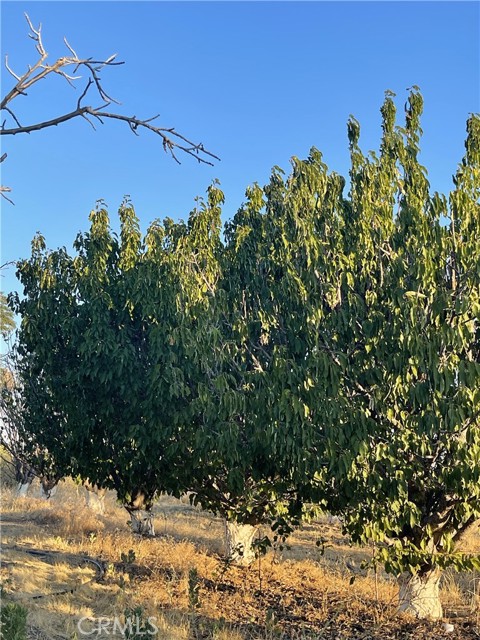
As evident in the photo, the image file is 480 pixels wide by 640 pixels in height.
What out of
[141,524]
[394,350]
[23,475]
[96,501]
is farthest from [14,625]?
[23,475]

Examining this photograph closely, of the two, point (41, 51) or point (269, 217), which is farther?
point (269, 217)

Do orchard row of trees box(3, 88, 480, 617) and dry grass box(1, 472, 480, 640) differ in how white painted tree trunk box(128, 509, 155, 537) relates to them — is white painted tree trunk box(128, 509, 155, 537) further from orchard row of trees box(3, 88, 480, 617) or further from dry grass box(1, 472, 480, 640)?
orchard row of trees box(3, 88, 480, 617)

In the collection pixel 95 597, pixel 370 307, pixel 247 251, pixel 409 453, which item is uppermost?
pixel 247 251

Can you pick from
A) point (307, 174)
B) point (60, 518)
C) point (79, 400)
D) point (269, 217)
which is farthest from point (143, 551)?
point (307, 174)

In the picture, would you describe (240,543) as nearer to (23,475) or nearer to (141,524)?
(141,524)

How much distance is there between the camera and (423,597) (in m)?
9.89

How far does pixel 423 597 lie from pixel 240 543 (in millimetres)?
6450

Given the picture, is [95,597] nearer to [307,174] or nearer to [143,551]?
[143,551]

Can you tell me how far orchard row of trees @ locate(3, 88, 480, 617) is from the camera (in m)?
7.61

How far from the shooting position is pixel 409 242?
26.1 feet

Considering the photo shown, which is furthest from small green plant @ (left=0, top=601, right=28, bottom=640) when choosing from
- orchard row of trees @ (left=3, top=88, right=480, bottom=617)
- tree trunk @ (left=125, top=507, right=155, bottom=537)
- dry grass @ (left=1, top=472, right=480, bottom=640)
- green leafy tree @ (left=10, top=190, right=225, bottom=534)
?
tree trunk @ (left=125, top=507, right=155, bottom=537)

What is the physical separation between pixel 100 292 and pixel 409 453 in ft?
25.1

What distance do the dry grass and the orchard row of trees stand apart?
1.43 meters

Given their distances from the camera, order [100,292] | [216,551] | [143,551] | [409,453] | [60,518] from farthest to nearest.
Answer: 1. [60,518]
2. [216,551]
3. [143,551]
4. [100,292]
5. [409,453]
